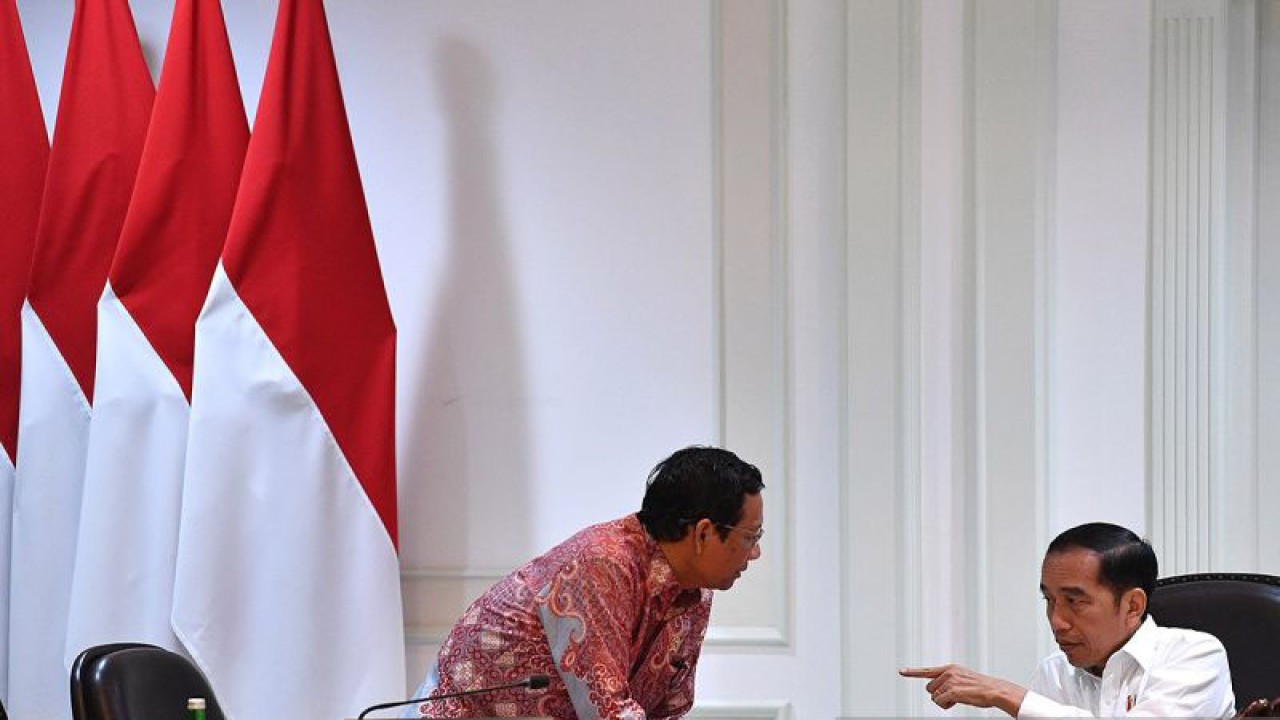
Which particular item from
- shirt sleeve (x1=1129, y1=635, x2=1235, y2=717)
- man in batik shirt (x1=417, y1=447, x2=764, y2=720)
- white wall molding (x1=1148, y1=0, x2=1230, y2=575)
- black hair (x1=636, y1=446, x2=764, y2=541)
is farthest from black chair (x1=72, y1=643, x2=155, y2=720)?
white wall molding (x1=1148, y1=0, x2=1230, y2=575)

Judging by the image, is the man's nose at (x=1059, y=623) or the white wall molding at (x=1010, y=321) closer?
the man's nose at (x=1059, y=623)

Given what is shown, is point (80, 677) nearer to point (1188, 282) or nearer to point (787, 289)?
point (787, 289)

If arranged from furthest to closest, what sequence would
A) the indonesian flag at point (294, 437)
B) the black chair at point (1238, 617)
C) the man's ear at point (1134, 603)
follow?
the indonesian flag at point (294, 437) → the black chair at point (1238, 617) → the man's ear at point (1134, 603)

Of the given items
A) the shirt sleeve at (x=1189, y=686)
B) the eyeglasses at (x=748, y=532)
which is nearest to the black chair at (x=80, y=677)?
the eyeglasses at (x=748, y=532)

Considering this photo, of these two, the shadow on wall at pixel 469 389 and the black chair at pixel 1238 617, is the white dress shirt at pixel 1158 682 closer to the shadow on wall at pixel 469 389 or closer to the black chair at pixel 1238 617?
the black chair at pixel 1238 617

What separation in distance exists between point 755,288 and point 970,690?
1509mm

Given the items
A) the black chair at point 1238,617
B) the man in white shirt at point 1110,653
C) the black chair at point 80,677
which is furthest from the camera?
the black chair at point 1238,617

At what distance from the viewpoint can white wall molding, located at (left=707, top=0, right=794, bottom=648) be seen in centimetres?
412

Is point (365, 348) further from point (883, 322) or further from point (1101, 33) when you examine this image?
point (1101, 33)

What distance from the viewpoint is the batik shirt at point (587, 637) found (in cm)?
281

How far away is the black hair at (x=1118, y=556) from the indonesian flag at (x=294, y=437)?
1791mm

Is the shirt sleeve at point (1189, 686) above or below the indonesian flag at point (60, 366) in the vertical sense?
below

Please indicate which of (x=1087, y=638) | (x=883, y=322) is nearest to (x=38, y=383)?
(x=883, y=322)

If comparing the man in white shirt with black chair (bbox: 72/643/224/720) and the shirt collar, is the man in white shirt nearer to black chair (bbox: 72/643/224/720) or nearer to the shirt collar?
the shirt collar
